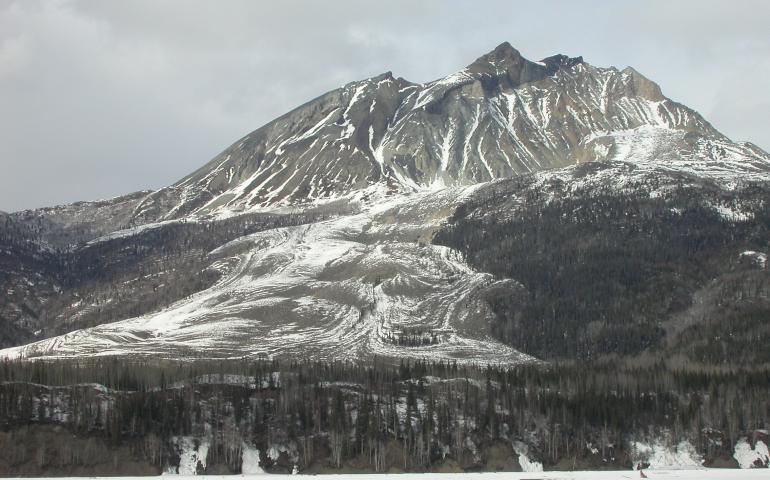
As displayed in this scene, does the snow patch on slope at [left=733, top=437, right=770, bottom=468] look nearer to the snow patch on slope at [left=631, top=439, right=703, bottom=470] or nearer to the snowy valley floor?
the snow patch on slope at [left=631, top=439, right=703, bottom=470]

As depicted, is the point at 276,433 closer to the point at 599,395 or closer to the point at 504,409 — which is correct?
the point at 504,409

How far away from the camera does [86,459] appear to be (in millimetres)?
140125

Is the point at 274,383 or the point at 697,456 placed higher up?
the point at 274,383

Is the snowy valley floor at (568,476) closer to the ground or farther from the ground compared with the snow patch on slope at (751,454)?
farther from the ground

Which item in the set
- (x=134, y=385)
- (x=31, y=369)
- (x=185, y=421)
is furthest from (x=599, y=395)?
(x=31, y=369)

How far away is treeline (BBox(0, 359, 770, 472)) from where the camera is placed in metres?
149

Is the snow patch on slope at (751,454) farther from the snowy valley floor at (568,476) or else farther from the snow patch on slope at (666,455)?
the snowy valley floor at (568,476)

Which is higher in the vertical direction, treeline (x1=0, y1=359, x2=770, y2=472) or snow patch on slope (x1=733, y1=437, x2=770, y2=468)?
treeline (x1=0, y1=359, x2=770, y2=472)

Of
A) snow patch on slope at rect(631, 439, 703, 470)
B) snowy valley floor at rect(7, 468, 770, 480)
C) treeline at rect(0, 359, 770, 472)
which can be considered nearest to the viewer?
snowy valley floor at rect(7, 468, 770, 480)

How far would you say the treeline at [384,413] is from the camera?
149250 millimetres

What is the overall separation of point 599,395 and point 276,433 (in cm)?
5766

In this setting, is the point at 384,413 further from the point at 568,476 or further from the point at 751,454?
the point at 751,454

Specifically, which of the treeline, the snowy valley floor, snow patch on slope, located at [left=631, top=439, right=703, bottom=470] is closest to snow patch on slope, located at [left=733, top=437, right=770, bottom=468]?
the treeline

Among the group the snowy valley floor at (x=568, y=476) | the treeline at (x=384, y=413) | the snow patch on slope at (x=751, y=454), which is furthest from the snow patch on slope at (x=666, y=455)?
the snowy valley floor at (x=568, y=476)
